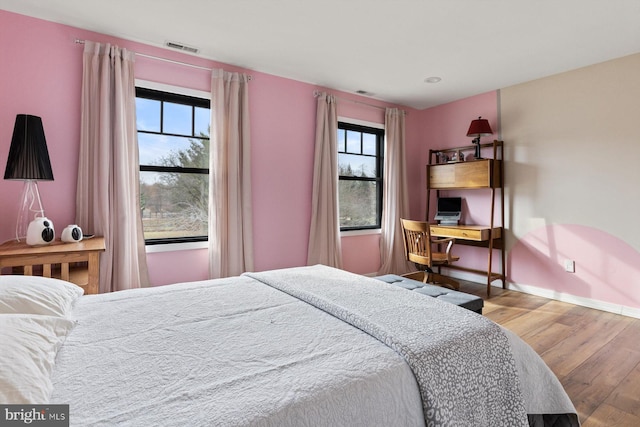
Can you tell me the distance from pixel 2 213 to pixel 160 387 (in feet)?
8.04

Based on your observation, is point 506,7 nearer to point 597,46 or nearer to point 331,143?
point 597,46

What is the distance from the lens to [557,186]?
11.8 feet

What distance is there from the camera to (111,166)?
2.70 metres

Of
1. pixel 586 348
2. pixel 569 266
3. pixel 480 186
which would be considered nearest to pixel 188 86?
pixel 480 186

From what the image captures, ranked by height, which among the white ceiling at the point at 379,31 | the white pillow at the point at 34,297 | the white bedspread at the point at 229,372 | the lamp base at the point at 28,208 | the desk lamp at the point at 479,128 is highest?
the white ceiling at the point at 379,31

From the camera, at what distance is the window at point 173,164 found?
9.94 feet

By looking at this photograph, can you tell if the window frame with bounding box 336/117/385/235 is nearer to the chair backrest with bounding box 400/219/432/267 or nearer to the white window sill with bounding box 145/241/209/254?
the chair backrest with bounding box 400/219/432/267

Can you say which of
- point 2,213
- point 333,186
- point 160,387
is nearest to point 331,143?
point 333,186

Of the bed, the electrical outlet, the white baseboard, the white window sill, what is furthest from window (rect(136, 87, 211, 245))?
the electrical outlet

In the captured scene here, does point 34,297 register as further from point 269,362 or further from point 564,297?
point 564,297

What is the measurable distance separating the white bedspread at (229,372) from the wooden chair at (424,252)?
2.48 m

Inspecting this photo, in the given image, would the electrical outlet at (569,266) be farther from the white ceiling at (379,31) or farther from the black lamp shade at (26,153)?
the black lamp shade at (26,153)

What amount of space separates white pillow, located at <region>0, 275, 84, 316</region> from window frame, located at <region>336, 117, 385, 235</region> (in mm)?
3155

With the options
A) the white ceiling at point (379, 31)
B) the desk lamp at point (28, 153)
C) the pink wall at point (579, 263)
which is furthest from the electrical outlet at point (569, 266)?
the desk lamp at point (28, 153)
